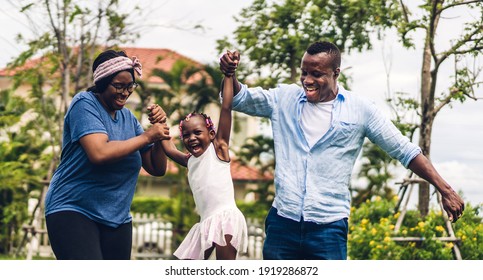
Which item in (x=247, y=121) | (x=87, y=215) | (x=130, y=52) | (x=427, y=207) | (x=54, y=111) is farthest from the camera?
(x=247, y=121)

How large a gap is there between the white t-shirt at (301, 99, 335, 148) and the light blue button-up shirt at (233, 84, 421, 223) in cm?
3

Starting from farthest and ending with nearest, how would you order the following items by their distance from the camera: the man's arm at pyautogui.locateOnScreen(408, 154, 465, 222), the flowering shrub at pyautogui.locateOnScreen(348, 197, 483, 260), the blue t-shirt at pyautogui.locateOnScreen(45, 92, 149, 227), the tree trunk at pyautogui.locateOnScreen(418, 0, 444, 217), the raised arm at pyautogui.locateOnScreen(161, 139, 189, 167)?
1. the tree trunk at pyautogui.locateOnScreen(418, 0, 444, 217)
2. the flowering shrub at pyautogui.locateOnScreen(348, 197, 483, 260)
3. the raised arm at pyautogui.locateOnScreen(161, 139, 189, 167)
4. the man's arm at pyautogui.locateOnScreen(408, 154, 465, 222)
5. the blue t-shirt at pyautogui.locateOnScreen(45, 92, 149, 227)

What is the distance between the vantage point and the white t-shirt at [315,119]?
4.57m

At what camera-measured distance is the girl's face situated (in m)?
4.55

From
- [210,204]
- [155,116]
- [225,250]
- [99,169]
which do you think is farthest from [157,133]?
[225,250]

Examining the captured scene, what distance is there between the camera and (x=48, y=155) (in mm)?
15547

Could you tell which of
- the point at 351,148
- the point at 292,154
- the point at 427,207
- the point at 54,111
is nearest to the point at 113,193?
the point at 292,154

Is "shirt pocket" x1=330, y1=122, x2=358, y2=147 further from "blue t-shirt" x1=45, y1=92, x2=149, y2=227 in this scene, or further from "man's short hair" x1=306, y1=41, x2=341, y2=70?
"blue t-shirt" x1=45, y1=92, x2=149, y2=227

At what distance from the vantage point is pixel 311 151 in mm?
4539

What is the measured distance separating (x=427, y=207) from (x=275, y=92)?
22.5 feet

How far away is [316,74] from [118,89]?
1009 mm

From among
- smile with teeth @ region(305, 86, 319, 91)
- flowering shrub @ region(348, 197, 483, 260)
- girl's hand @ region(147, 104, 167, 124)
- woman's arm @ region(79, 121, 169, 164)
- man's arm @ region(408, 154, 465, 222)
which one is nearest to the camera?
woman's arm @ region(79, 121, 169, 164)

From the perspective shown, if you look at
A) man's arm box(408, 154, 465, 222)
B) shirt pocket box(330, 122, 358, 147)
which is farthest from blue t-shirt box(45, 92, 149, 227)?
man's arm box(408, 154, 465, 222)
